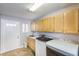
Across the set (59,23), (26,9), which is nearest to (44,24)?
(59,23)

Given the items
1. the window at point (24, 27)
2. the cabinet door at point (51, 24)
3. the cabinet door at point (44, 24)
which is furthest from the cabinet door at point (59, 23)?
the window at point (24, 27)

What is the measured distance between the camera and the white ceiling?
1.49 m

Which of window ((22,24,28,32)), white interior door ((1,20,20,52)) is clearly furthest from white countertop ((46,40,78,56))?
white interior door ((1,20,20,52))

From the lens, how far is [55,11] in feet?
5.00

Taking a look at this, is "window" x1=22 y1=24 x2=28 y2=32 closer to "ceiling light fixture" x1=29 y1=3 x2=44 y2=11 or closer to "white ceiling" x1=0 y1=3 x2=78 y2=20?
"white ceiling" x1=0 y1=3 x2=78 y2=20

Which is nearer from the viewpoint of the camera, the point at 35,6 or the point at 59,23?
the point at 35,6

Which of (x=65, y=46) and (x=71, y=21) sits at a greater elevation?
(x=71, y=21)

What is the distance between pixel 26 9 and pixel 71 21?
736 millimetres

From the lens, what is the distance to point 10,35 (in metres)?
1.57

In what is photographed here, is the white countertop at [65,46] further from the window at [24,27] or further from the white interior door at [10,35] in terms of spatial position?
the white interior door at [10,35]

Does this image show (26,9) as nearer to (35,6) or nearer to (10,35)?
(35,6)

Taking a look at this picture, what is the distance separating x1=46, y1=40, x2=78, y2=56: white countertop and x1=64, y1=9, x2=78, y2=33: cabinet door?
0.22 m

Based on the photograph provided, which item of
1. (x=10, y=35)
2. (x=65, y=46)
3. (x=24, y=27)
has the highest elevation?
(x=24, y=27)

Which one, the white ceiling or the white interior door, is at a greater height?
the white ceiling
